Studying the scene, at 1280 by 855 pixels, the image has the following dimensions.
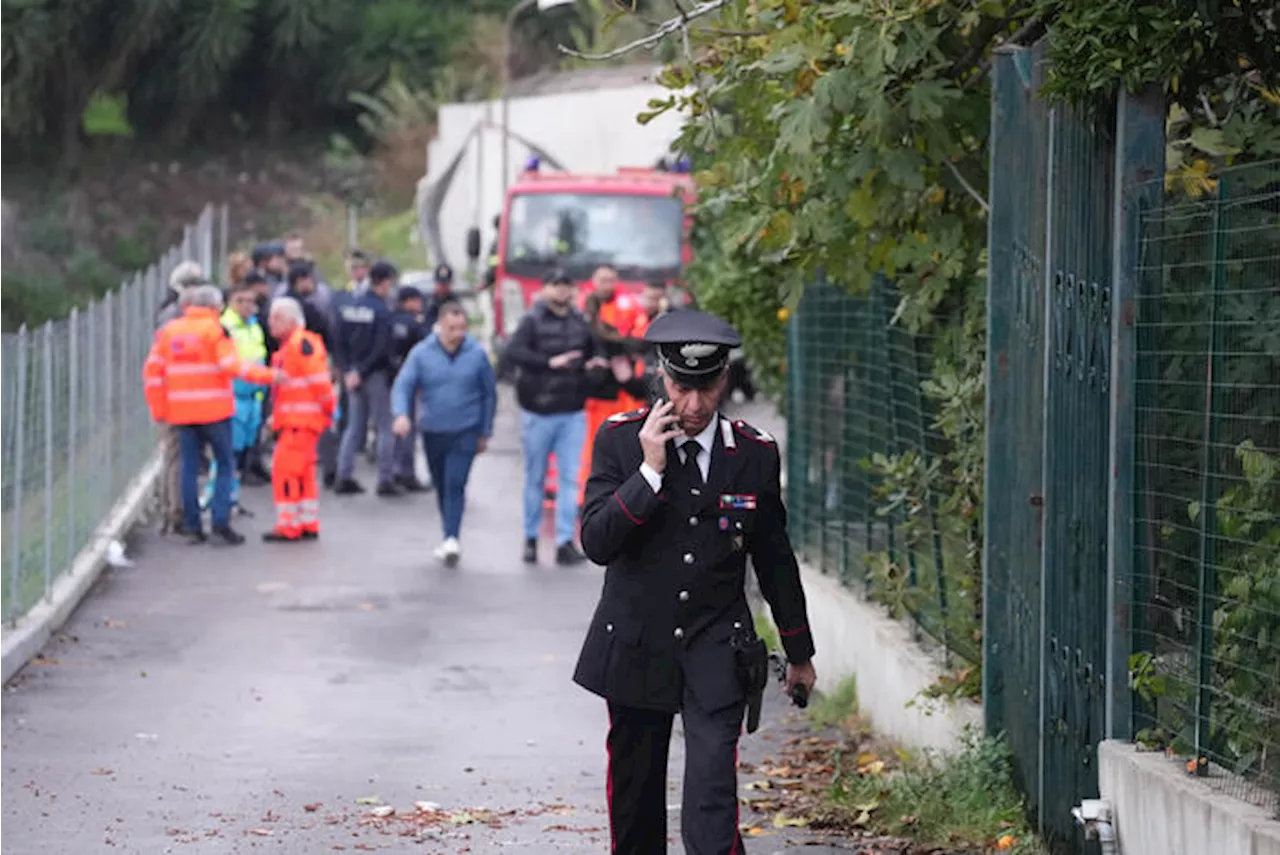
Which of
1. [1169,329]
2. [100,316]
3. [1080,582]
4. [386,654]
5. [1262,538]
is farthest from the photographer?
[100,316]

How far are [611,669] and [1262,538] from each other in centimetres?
189

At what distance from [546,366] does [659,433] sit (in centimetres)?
1095

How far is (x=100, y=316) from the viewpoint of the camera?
19.1m

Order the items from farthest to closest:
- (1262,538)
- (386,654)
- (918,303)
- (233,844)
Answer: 1. (386,654)
2. (918,303)
3. (233,844)
4. (1262,538)

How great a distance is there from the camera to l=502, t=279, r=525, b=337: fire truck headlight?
1266 inches

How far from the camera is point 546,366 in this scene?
18250 mm

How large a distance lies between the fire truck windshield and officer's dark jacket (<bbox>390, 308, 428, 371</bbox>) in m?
7.98

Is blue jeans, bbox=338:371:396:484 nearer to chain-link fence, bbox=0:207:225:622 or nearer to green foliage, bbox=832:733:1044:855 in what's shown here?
chain-link fence, bbox=0:207:225:622

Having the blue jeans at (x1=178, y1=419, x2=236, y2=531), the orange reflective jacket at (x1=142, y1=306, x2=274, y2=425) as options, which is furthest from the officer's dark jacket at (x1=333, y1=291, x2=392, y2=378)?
the orange reflective jacket at (x1=142, y1=306, x2=274, y2=425)

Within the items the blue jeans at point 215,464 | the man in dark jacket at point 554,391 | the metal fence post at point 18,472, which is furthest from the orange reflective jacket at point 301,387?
the metal fence post at point 18,472

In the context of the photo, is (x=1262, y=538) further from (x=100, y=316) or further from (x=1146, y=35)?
(x=100, y=316)

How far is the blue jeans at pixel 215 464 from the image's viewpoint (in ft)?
62.1

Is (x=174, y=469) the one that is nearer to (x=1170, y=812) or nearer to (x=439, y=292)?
(x=439, y=292)

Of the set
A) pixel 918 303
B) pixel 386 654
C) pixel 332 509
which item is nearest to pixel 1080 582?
pixel 918 303
